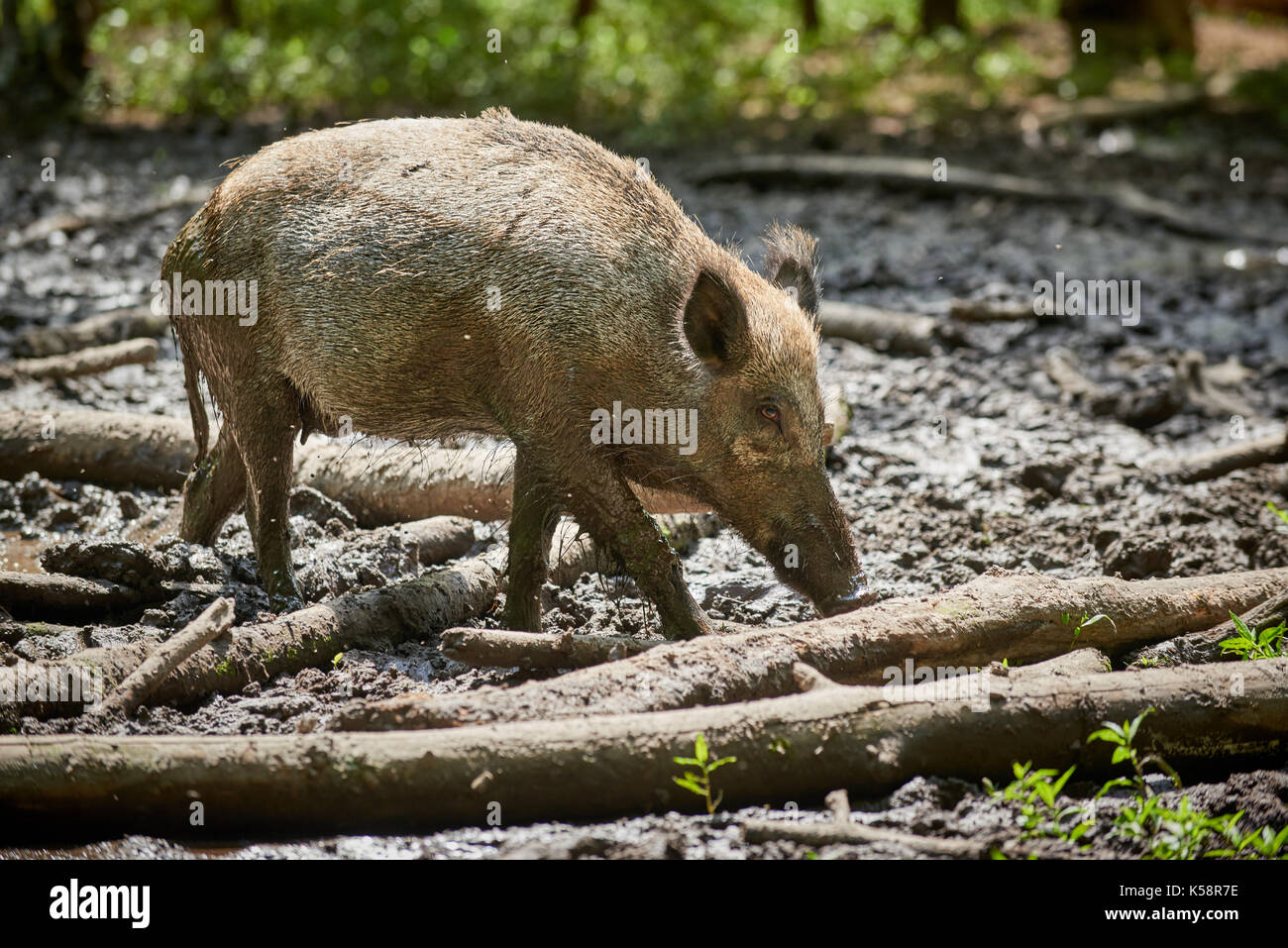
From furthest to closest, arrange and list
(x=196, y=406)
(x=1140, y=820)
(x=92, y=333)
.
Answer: (x=92, y=333) < (x=196, y=406) < (x=1140, y=820)

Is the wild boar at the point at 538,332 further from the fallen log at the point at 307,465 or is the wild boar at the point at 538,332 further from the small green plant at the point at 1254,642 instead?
the small green plant at the point at 1254,642

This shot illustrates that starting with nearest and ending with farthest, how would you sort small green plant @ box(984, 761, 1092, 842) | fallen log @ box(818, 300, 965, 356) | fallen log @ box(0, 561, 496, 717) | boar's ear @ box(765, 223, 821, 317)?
small green plant @ box(984, 761, 1092, 842)
fallen log @ box(0, 561, 496, 717)
boar's ear @ box(765, 223, 821, 317)
fallen log @ box(818, 300, 965, 356)

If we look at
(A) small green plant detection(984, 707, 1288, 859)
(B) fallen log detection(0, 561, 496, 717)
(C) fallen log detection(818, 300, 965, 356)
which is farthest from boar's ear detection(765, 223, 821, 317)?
(C) fallen log detection(818, 300, 965, 356)

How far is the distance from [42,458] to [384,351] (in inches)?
105

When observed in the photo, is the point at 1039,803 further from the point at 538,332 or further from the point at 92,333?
the point at 92,333

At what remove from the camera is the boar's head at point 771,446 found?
16.1 ft

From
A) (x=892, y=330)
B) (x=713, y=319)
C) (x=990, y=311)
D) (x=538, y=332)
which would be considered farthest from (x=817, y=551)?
(x=990, y=311)

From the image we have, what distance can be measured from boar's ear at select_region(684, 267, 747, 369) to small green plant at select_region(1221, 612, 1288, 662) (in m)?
2.07

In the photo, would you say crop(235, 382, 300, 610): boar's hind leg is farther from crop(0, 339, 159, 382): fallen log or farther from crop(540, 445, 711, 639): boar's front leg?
crop(0, 339, 159, 382): fallen log

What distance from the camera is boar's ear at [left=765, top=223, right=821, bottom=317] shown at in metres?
5.46

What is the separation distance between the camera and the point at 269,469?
18.1 feet

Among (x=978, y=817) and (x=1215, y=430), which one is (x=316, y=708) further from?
(x=1215, y=430)

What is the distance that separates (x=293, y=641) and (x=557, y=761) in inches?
60.1

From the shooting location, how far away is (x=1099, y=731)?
3814 mm
